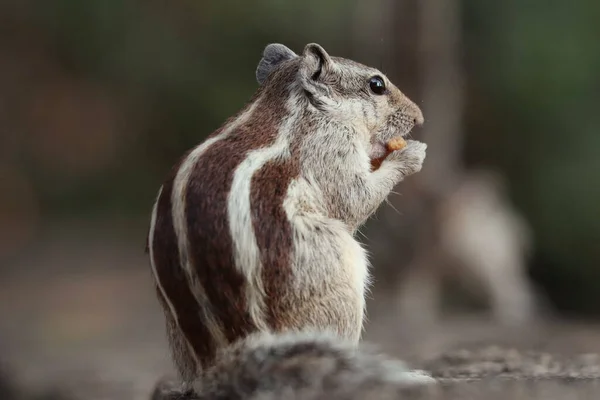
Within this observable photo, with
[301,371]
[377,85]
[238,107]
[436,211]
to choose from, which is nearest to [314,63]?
[377,85]

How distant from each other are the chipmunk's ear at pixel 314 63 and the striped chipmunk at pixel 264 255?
5.0 inches

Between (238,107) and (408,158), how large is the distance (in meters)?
16.2

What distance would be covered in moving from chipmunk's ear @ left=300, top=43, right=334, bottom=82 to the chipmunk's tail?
1173 millimetres

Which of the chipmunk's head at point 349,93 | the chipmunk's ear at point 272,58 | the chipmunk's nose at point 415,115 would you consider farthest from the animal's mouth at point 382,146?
the chipmunk's ear at point 272,58

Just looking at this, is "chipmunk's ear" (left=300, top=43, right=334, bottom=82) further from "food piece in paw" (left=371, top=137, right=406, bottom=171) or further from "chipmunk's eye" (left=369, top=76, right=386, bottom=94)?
"food piece in paw" (left=371, top=137, right=406, bottom=171)

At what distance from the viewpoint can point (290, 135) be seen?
436 centimetres

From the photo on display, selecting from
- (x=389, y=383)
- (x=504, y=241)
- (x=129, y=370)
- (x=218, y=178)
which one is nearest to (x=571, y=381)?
(x=389, y=383)

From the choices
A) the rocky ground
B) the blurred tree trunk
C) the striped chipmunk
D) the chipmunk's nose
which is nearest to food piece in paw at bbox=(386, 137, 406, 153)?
the chipmunk's nose

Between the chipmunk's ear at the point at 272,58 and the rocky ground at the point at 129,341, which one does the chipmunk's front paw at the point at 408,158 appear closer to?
the chipmunk's ear at the point at 272,58

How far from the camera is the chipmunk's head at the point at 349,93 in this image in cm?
457

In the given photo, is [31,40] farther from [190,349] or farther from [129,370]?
[190,349]

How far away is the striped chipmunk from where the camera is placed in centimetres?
395

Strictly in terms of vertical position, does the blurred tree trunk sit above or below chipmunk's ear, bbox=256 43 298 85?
above

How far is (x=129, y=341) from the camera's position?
15.9 metres
